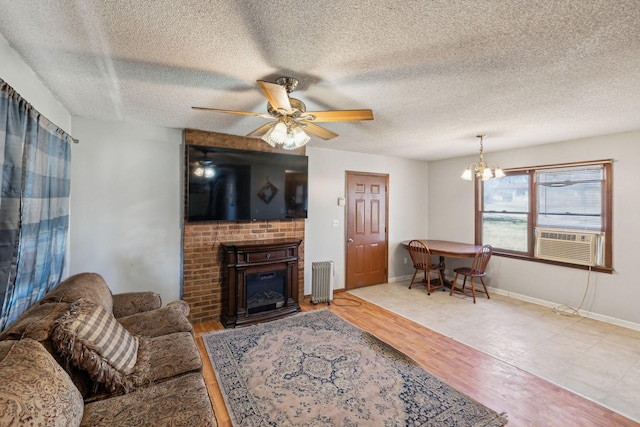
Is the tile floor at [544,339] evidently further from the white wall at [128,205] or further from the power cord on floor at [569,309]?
the white wall at [128,205]

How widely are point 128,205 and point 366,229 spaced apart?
3.43 m

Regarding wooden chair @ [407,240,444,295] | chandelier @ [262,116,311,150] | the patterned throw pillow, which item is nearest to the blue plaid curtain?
the patterned throw pillow

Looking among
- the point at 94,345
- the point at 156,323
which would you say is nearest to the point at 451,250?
the point at 156,323

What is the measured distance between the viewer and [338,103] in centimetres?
243

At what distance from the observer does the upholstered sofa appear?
101 cm

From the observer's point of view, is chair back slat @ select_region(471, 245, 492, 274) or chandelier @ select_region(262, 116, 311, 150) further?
chair back slat @ select_region(471, 245, 492, 274)

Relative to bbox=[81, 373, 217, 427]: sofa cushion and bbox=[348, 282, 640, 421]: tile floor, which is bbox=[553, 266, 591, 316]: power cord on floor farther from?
bbox=[81, 373, 217, 427]: sofa cushion

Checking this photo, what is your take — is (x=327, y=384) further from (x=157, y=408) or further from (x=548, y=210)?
(x=548, y=210)

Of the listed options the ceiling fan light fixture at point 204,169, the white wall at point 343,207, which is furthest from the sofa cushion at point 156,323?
the white wall at point 343,207

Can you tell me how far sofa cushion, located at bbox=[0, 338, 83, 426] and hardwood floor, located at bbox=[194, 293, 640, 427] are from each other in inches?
40.4

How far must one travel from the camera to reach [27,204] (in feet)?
5.74

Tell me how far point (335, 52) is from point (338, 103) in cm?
79

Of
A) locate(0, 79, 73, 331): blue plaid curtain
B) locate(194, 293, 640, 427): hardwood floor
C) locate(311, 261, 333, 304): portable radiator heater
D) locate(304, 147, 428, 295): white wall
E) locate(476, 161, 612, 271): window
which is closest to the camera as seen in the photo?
locate(0, 79, 73, 331): blue plaid curtain

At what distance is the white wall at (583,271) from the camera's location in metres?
3.28
